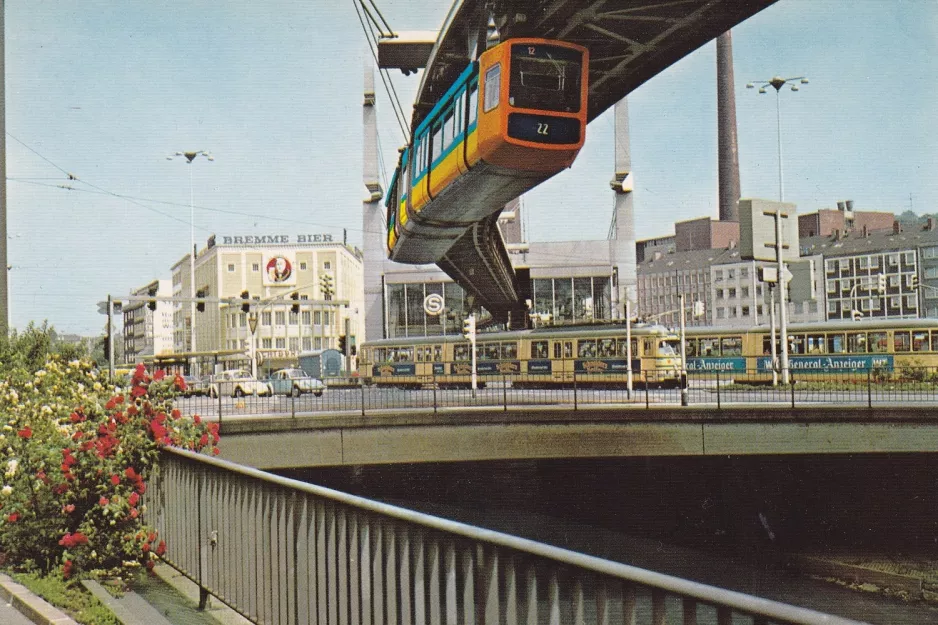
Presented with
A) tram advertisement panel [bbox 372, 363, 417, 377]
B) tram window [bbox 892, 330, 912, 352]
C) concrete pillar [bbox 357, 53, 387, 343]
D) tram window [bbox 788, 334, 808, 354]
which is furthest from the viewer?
concrete pillar [bbox 357, 53, 387, 343]

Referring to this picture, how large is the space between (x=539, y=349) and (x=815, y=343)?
40.7ft

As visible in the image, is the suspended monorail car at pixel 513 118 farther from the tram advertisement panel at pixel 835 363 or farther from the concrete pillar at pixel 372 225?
the concrete pillar at pixel 372 225

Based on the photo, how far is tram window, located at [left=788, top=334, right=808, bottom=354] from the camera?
130 ft

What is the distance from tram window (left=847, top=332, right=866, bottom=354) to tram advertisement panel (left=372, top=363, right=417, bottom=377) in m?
23.0

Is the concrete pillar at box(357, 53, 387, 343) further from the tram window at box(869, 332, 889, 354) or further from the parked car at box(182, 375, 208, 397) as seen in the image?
the tram window at box(869, 332, 889, 354)

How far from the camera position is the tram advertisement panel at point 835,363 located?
37031 millimetres

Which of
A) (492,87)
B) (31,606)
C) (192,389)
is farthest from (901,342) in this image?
(31,606)

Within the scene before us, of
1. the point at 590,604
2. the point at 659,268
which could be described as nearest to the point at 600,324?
the point at 590,604

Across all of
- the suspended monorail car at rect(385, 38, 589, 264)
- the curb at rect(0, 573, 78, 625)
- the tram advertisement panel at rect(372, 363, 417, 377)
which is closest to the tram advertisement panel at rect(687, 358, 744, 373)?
the tram advertisement panel at rect(372, 363, 417, 377)

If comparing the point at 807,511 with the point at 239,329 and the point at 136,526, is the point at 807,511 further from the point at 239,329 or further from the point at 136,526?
the point at 239,329

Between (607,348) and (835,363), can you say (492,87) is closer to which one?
(607,348)

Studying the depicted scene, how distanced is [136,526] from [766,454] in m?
15.8

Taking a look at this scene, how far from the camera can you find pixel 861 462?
2059 cm

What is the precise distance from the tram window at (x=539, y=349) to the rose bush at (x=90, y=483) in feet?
115
